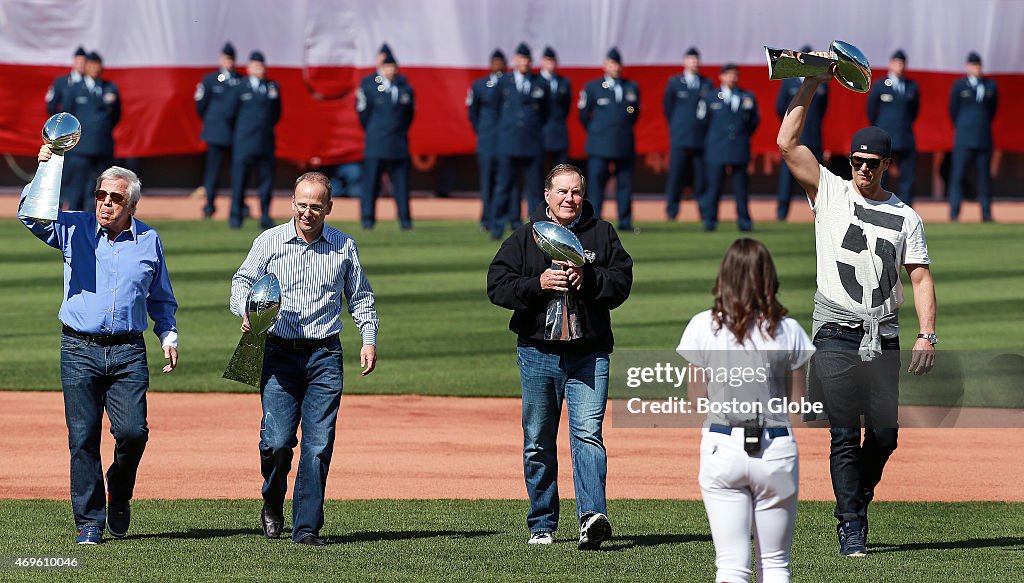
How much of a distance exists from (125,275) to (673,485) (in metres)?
3.57

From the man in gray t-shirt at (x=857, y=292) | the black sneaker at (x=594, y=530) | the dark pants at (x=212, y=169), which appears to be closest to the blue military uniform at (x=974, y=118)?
the dark pants at (x=212, y=169)

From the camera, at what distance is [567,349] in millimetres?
7723

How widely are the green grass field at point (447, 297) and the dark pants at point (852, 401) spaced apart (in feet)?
19.0

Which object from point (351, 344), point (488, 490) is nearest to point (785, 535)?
point (488, 490)

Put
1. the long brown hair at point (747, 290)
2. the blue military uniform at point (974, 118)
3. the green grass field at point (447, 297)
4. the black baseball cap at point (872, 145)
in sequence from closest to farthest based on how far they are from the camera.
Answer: the long brown hair at point (747, 290)
the black baseball cap at point (872, 145)
the green grass field at point (447, 297)
the blue military uniform at point (974, 118)

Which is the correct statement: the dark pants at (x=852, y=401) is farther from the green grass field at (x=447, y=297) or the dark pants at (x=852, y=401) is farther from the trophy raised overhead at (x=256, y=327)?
the green grass field at (x=447, y=297)

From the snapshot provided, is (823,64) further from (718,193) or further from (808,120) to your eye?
(808,120)

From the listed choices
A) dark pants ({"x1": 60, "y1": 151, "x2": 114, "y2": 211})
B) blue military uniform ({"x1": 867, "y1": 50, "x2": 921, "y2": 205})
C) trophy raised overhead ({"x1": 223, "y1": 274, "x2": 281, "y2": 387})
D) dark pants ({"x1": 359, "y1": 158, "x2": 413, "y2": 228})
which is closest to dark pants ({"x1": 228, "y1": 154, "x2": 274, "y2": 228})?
dark pants ({"x1": 359, "y1": 158, "x2": 413, "y2": 228})

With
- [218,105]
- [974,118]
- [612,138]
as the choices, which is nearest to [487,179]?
[612,138]

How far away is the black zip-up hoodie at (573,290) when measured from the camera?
7.59 metres

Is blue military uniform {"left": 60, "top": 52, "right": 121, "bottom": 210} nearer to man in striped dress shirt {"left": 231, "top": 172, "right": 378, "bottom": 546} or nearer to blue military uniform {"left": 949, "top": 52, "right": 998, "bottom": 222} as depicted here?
blue military uniform {"left": 949, "top": 52, "right": 998, "bottom": 222}

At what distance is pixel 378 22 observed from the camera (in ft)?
98.1

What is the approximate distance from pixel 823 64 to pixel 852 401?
1.45 meters

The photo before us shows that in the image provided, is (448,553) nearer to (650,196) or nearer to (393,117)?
(393,117)
